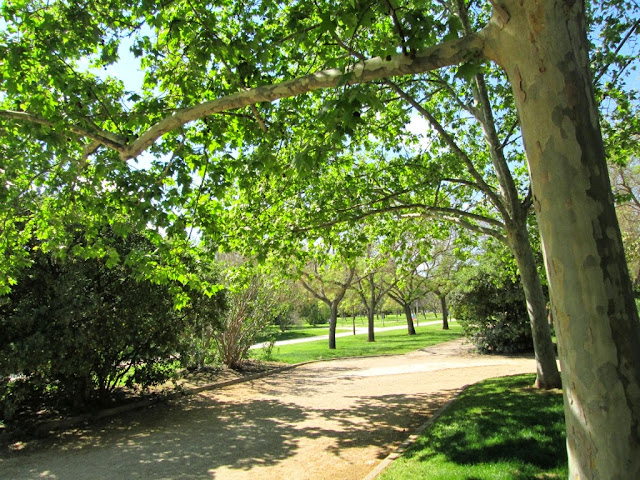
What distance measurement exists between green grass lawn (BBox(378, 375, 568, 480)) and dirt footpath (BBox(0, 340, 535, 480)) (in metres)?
0.68

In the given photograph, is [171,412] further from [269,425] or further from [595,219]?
[595,219]

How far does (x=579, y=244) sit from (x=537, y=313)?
666 centimetres

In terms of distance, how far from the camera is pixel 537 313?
8492mm

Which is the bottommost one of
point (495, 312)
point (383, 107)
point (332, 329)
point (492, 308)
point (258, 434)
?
point (258, 434)

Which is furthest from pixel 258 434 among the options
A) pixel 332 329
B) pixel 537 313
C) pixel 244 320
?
pixel 332 329

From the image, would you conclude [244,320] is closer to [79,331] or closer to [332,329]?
[79,331]

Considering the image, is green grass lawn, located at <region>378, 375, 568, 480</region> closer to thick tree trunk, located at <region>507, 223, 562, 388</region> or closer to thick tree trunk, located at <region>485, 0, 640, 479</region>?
thick tree trunk, located at <region>507, 223, 562, 388</region>

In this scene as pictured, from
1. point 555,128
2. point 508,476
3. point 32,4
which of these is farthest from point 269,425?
point 32,4

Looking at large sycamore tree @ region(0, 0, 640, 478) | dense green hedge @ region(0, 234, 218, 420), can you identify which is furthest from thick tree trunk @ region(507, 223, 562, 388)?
dense green hedge @ region(0, 234, 218, 420)

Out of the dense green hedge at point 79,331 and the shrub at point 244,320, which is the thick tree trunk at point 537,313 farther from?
the shrub at point 244,320

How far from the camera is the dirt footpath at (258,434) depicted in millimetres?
5977

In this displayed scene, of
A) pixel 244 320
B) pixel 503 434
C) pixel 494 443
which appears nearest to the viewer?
pixel 494 443

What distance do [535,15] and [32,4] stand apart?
7.45 m

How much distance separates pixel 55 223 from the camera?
788 cm
